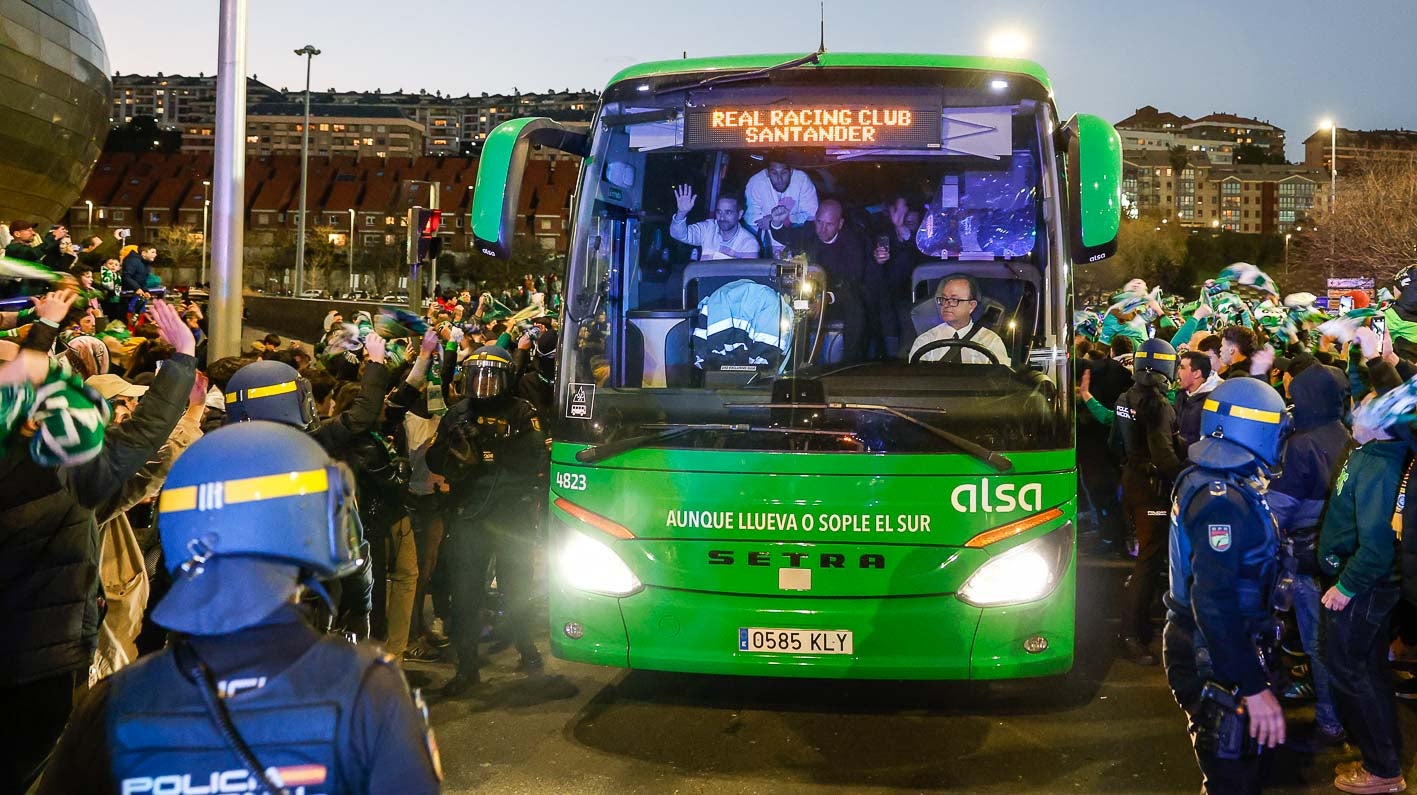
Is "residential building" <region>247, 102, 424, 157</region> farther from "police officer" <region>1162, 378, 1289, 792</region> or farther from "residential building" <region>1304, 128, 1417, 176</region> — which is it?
"police officer" <region>1162, 378, 1289, 792</region>

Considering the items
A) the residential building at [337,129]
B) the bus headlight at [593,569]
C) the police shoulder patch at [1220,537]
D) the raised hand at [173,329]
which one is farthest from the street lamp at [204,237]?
the residential building at [337,129]

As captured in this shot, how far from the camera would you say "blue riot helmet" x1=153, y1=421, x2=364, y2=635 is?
2.02 meters

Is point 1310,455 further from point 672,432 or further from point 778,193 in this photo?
point 672,432

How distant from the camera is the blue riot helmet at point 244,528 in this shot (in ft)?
6.62

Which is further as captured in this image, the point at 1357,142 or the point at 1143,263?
the point at 1357,142

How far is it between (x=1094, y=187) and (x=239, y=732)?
4886 millimetres

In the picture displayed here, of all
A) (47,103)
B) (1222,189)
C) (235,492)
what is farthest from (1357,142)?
(235,492)

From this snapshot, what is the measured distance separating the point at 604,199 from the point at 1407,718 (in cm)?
501

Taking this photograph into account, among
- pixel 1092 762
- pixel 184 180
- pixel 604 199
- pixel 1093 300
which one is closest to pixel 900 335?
pixel 604 199

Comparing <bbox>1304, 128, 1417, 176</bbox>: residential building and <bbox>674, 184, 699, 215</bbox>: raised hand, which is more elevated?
<bbox>1304, 128, 1417, 176</bbox>: residential building

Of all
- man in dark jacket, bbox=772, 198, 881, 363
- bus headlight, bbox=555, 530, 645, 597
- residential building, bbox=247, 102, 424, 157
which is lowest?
bus headlight, bbox=555, 530, 645, 597

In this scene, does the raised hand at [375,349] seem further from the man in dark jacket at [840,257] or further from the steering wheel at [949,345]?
Result: the steering wheel at [949,345]

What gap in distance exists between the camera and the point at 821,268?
6.30 meters

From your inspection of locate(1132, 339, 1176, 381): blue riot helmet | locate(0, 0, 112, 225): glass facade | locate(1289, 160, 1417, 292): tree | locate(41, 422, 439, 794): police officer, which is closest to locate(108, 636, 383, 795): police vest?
locate(41, 422, 439, 794): police officer
